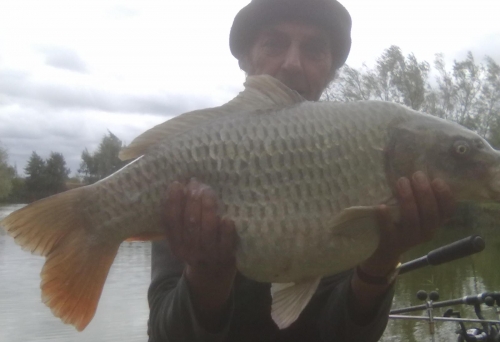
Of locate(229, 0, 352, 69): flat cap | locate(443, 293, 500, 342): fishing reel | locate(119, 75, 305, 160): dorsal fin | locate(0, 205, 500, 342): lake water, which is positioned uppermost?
locate(229, 0, 352, 69): flat cap

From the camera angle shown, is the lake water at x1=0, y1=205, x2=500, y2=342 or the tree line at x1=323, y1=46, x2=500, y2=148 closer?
the lake water at x1=0, y1=205, x2=500, y2=342

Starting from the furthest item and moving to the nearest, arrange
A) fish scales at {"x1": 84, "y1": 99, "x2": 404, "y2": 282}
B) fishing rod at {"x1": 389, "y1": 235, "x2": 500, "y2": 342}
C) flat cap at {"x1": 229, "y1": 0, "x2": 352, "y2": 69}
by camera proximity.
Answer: flat cap at {"x1": 229, "y1": 0, "x2": 352, "y2": 69} → fishing rod at {"x1": 389, "y1": 235, "x2": 500, "y2": 342} → fish scales at {"x1": 84, "y1": 99, "x2": 404, "y2": 282}

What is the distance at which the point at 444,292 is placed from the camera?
9844mm

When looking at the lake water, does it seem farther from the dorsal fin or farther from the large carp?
the dorsal fin

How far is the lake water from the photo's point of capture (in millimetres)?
8245

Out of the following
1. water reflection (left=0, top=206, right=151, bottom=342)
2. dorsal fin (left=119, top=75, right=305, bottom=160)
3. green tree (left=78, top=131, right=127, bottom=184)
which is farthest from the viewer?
green tree (left=78, top=131, right=127, bottom=184)

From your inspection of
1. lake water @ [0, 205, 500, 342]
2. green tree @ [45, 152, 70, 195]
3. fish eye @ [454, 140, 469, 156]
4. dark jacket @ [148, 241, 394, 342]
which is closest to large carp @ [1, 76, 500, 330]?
fish eye @ [454, 140, 469, 156]

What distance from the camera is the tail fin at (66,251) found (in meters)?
1.74

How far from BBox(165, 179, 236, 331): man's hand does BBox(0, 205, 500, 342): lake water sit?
5.70 metres

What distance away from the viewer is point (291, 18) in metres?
2.69

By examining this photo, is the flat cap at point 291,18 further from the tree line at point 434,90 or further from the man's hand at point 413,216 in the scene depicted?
the tree line at point 434,90

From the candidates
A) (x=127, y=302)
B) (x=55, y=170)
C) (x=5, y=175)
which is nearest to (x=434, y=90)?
(x=127, y=302)

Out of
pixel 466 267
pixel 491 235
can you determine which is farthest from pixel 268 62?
pixel 491 235

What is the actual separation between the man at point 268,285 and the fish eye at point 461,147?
128mm
